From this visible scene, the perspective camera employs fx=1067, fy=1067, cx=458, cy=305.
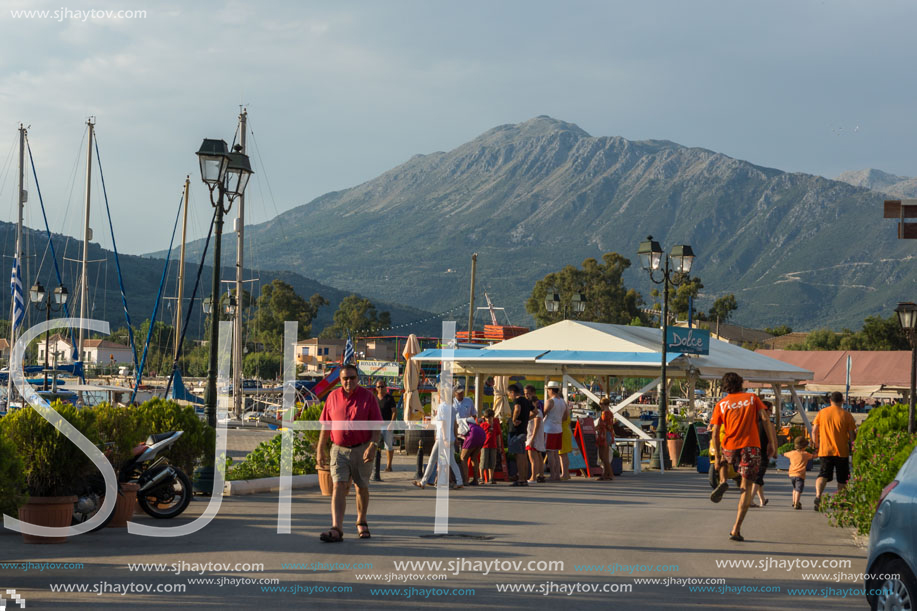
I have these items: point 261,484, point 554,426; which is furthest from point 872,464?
point 261,484

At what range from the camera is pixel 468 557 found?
9.77 m

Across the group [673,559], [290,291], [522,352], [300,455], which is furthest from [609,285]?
[673,559]

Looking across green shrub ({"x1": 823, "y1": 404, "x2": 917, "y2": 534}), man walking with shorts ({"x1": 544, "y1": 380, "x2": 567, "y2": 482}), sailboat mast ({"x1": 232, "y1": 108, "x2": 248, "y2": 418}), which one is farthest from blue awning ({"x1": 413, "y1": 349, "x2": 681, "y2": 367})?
sailboat mast ({"x1": 232, "y1": 108, "x2": 248, "y2": 418})

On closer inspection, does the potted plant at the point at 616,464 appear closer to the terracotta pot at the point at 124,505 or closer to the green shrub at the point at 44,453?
the terracotta pot at the point at 124,505

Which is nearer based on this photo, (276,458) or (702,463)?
(276,458)

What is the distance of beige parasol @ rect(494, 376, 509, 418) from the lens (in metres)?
22.6

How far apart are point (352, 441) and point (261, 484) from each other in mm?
5430

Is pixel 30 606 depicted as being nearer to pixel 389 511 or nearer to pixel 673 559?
pixel 673 559

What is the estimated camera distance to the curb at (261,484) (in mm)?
15156

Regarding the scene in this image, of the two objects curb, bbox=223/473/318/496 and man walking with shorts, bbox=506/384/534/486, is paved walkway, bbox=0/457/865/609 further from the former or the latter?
man walking with shorts, bbox=506/384/534/486

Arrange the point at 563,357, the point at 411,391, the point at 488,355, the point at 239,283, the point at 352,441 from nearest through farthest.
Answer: the point at 352,441 → the point at 411,391 → the point at 563,357 → the point at 488,355 → the point at 239,283

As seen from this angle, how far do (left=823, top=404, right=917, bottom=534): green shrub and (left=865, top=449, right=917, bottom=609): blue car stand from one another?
11.7 feet

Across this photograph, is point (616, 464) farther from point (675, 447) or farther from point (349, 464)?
point (349, 464)

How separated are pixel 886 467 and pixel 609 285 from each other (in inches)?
3320
